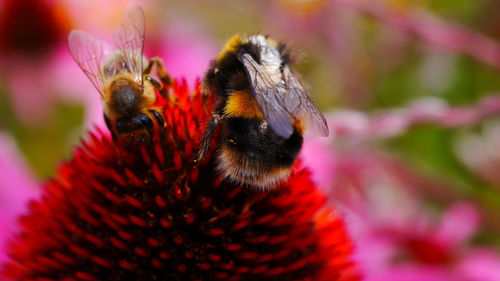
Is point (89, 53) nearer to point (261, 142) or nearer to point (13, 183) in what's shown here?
point (261, 142)

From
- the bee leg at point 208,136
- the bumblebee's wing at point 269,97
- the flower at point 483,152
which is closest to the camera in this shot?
the bumblebee's wing at point 269,97

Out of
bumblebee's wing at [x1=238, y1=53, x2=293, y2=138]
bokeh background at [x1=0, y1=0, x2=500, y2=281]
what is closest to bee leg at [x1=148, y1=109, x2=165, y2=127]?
bumblebee's wing at [x1=238, y1=53, x2=293, y2=138]

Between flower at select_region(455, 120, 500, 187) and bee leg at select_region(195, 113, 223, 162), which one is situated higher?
flower at select_region(455, 120, 500, 187)

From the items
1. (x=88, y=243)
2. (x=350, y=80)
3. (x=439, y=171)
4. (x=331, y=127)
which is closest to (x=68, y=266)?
(x=88, y=243)

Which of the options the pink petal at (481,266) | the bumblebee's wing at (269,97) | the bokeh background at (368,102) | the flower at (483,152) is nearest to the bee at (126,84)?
the bumblebee's wing at (269,97)

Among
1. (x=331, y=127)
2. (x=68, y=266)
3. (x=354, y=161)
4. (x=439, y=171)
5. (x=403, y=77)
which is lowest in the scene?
(x=68, y=266)

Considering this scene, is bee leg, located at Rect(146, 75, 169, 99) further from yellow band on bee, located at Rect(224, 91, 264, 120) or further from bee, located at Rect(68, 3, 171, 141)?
yellow band on bee, located at Rect(224, 91, 264, 120)

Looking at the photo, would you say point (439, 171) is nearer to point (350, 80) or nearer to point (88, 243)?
point (350, 80)

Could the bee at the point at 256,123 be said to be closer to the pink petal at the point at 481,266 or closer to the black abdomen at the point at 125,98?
the black abdomen at the point at 125,98
